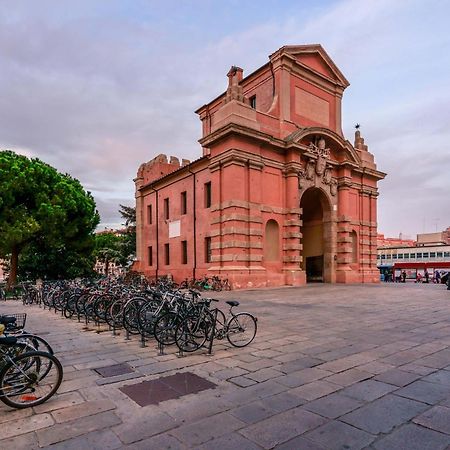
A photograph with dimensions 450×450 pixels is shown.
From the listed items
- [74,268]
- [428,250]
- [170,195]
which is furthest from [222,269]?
[428,250]

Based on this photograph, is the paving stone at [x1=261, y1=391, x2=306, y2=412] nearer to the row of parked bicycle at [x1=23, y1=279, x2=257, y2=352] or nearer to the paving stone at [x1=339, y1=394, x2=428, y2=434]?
the paving stone at [x1=339, y1=394, x2=428, y2=434]

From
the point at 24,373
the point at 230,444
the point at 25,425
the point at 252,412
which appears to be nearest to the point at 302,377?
the point at 252,412

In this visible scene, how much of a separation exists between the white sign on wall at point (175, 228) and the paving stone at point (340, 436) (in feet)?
78.9

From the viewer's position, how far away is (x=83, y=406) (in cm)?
405

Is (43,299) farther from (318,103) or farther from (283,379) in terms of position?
(318,103)

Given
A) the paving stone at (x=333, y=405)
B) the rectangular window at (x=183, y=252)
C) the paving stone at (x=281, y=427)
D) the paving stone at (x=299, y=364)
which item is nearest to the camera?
the paving stone at (x=281, y=427)

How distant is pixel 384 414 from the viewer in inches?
149

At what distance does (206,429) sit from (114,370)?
2.43m

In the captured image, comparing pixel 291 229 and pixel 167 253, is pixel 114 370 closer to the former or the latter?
pixel 291 229

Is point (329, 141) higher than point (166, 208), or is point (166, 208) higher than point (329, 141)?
point (329, 141)

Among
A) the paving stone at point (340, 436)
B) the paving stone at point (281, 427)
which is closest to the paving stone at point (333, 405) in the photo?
the paving stone at point (281, 427)

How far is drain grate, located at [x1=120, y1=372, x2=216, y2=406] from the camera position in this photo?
→ 14.0 feet

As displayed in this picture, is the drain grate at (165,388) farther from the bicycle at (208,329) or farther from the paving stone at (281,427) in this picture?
the bicycle at (208,329)

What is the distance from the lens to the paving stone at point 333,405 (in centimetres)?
383
